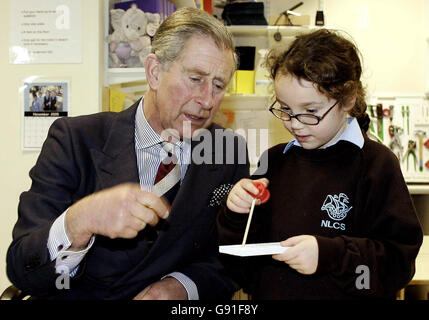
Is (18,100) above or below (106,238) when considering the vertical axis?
above

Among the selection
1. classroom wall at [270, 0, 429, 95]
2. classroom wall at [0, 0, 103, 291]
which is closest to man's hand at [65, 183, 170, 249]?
classroom wall at [0, 0, 103, 291]

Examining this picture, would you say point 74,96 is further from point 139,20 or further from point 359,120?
point 359,120

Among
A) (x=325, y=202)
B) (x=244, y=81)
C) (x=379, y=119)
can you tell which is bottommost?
(x=325, y=202)

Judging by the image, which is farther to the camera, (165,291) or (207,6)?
(207,6)

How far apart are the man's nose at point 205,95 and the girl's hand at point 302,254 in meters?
0.45

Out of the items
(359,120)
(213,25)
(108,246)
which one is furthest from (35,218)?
(359,120)

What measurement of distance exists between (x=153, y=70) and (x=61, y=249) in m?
0.56

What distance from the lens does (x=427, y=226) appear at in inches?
116

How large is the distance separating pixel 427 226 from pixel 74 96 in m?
2.23

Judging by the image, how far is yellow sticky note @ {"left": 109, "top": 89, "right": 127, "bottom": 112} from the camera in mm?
1956

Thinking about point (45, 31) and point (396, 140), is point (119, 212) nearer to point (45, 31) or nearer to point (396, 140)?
point (45, 31)

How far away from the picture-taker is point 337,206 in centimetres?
106

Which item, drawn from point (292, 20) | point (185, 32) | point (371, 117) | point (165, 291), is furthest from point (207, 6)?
point (165, 291)

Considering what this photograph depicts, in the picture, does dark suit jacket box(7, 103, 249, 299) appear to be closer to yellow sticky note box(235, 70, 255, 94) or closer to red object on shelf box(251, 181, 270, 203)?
red object on shelf box(251, 181, 270, 203)
